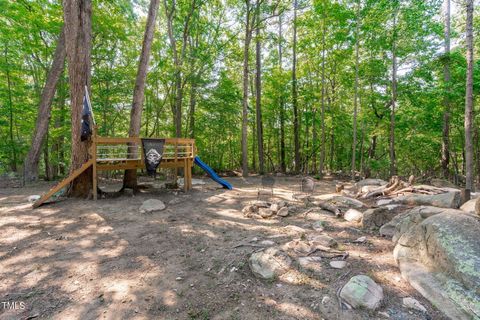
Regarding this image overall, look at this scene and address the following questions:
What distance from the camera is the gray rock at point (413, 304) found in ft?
6.56

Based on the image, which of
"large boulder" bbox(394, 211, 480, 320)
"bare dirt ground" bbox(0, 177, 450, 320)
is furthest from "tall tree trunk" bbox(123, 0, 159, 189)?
"large boulder" bbox(394, 211, 480, 320)

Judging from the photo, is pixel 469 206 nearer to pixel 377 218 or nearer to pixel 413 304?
pixel 377 218

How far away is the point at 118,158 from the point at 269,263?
5.25 m

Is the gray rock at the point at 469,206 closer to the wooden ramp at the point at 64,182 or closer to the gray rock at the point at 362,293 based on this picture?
the gray rock at the point at 362,293

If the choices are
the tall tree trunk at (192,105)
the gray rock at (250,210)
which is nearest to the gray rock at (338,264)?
the gray rock at (250,210)

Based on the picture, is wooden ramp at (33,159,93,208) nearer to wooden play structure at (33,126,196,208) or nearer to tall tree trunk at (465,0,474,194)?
wooden play structure at (33,126,196,208)

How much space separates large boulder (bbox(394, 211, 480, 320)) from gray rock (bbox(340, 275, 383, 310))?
444 millimetres

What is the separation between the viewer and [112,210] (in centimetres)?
515

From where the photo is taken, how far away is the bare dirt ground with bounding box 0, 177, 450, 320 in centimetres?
206

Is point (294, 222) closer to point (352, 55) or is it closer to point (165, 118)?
point (352, 55)

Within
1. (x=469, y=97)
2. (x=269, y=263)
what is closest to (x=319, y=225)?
(x=269, y=263)

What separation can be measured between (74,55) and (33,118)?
9359 mm

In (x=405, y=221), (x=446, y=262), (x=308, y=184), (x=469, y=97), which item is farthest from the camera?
(x=308, y=184)

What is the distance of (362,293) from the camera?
6.89 ft
